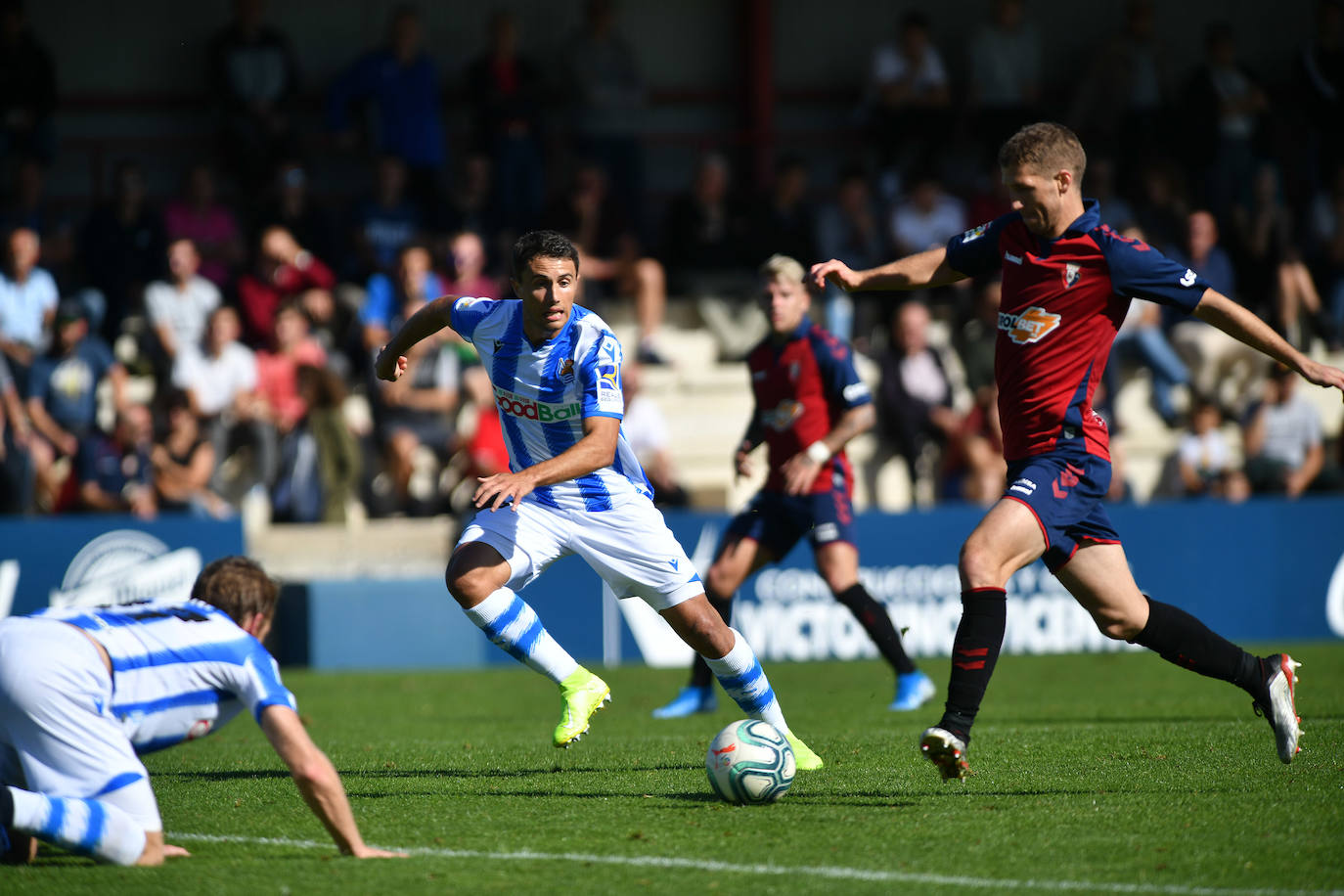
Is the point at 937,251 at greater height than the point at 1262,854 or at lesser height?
greater

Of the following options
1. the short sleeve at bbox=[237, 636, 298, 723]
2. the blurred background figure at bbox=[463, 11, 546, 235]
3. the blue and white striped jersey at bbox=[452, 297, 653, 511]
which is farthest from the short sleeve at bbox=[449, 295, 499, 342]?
the blurred background figure at bbox=[463, 11, 546, 235]

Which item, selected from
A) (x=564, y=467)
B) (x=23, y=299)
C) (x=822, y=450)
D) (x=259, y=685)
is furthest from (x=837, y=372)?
(x=23, y=299)

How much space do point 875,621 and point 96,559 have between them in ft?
22.4

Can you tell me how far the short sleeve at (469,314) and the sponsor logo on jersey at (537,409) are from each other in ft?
1.02

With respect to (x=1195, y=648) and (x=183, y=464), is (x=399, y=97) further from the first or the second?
(x=1195, y=648)

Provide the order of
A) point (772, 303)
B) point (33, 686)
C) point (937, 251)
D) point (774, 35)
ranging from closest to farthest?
point (33, 686)
point (937, 251)
point (772, 303)
point (774, 35)

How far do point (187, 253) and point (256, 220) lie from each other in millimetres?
1610

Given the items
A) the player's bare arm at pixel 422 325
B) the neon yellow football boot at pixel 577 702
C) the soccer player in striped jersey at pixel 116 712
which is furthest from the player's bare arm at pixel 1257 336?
the soccer player in striped jersey at pixel 116 712

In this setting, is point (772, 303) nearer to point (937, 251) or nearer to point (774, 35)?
point (937, 251)

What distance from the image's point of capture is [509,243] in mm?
17047

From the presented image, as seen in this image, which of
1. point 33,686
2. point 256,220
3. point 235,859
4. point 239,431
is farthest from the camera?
point 256,220

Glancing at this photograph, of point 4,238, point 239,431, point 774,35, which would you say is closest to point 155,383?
point 239,431

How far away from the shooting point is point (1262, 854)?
483cm

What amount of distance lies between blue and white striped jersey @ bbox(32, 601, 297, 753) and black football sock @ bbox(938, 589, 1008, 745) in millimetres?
2392
